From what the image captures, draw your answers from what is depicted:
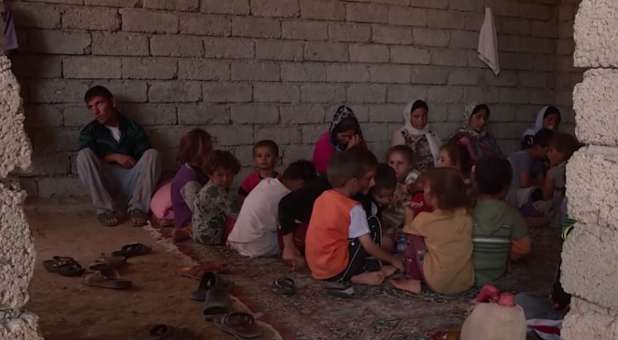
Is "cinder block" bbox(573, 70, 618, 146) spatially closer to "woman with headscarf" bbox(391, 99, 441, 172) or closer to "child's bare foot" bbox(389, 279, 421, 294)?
"child's bare foot" bbox(389, 279, 421, 294)

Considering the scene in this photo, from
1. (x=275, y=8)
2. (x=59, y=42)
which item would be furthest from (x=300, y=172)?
(x=59, y=42)

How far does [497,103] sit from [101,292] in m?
6.23

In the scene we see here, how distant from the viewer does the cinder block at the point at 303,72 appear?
22.6 feet

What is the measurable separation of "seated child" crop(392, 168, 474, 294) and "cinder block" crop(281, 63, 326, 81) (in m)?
3.32

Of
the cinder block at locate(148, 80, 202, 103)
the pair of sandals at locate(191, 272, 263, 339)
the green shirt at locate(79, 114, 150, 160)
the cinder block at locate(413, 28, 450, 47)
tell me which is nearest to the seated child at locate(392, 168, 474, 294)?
the pair of sandals at locate(191, 272, 263, 339)

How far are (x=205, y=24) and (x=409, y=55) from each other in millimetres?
2585

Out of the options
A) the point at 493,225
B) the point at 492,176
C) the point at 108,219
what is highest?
the point at 492,176

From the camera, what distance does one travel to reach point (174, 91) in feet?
20.8

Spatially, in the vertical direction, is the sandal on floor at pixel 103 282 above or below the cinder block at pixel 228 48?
below

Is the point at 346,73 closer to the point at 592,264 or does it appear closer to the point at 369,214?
the point at 369,214

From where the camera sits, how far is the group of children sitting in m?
3.84

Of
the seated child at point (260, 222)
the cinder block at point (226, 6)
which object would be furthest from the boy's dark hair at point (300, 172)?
the cinder block at point (226, 6)

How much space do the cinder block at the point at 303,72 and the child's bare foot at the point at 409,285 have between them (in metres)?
3.49

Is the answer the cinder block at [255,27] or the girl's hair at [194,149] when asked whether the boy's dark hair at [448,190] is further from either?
→ the cinder block at [255,27]
